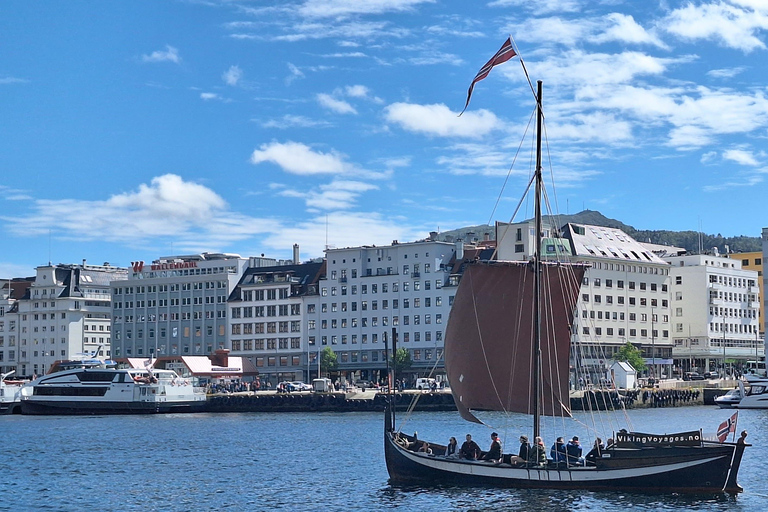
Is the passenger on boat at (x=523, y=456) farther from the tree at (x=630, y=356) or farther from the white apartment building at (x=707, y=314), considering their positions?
the white apartment building at (x=707, y=314)

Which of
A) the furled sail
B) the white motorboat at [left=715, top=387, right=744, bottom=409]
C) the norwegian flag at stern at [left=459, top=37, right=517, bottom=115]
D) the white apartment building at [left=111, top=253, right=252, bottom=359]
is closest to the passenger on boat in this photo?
the furled sail

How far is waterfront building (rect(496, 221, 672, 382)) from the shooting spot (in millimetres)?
161750

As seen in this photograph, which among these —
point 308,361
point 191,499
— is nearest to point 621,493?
point 191,499

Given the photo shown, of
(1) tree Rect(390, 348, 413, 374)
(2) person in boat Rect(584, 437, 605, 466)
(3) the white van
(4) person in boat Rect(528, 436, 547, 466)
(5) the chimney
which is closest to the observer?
(2) person in boat Rect(584, 437, 605, 466)

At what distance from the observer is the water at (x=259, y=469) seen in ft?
170

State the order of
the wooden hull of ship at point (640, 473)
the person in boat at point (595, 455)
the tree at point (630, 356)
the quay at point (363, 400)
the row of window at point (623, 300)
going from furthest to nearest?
the row of window at point (623, 300) → the tree at point (630, 356) → the quay at point (363, 400) → the person in boat at point (595, 455) → the wooden hull of ship at point (640, 473)

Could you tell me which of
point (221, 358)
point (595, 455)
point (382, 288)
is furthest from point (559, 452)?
point (221, 358)

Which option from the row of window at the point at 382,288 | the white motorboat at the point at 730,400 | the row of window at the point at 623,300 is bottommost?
the white motorboat at the point at 730,400

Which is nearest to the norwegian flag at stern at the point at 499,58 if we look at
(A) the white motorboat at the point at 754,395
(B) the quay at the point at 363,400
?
(B) the quay at the point at 363,400

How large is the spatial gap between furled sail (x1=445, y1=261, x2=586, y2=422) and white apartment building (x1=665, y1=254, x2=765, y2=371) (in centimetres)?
12416

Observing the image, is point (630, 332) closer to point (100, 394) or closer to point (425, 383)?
point (425, 383)

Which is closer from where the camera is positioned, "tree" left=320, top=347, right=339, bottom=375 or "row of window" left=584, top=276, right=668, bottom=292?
"row of window" left=584, top=276, right=668, bottom=292

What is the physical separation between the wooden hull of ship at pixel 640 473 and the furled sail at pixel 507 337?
745 centimetres

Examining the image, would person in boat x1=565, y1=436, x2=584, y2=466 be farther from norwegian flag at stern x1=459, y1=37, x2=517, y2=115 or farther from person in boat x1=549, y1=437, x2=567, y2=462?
norwegian flag at stern x1=459, y1=37, x2=517, y2=115
